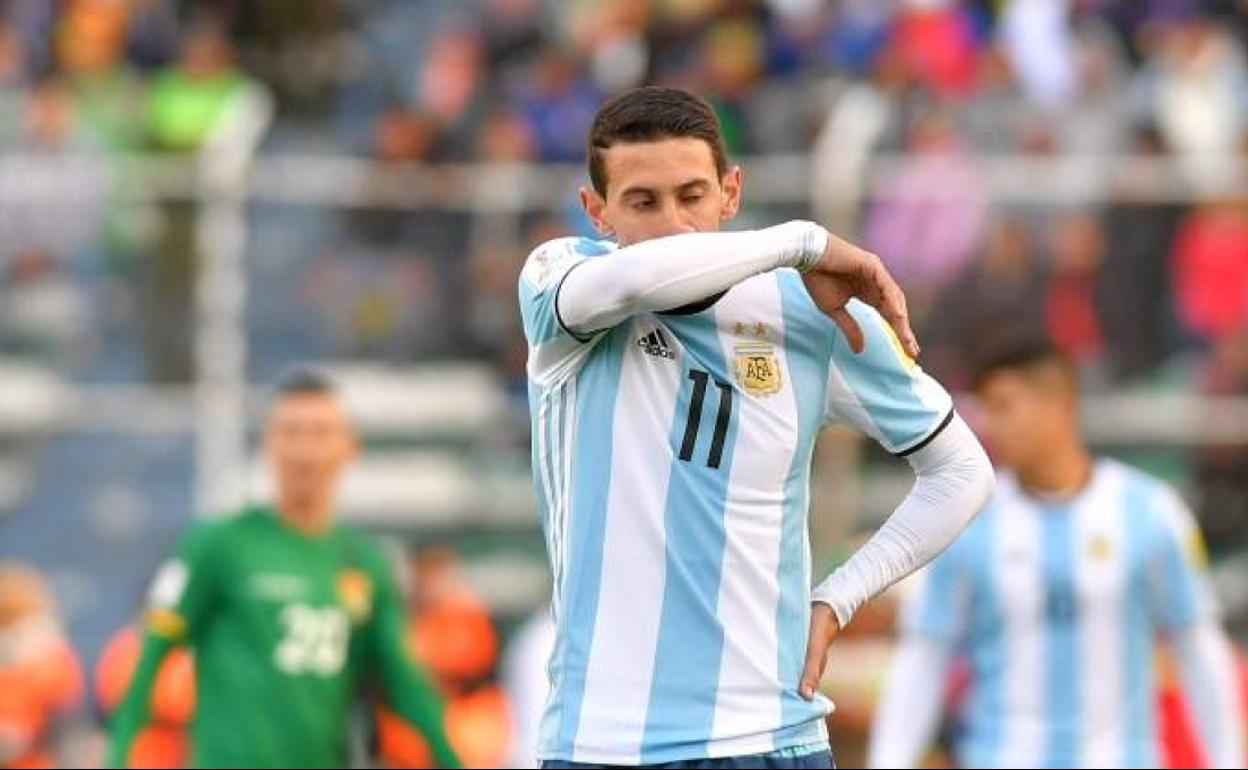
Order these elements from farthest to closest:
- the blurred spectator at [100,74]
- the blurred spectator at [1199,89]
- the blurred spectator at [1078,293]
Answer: the blurred spectator at [100,74] → the blurred spectator at [1199,89] → the blurred spectator at [1078,293]

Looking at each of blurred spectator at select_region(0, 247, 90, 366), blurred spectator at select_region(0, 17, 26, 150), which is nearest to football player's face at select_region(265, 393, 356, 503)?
blurred spectator at select_region(0, 247, 90, 366)

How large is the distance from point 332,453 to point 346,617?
20.6 inches

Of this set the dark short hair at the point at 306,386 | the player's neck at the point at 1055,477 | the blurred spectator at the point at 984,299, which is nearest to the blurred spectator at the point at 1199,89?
the blurred spectator at the point at 984,299

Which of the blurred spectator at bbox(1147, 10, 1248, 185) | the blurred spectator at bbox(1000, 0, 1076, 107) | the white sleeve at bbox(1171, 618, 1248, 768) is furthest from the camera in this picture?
the blurred spectator at bbox(1000, 0, 1076, 107)

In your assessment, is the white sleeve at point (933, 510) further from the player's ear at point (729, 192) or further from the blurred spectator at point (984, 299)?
the blurred spectator at point (984, 299)

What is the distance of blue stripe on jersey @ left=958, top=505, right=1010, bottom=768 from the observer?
24.8 feet

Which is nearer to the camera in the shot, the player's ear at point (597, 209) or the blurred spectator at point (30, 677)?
the player's ear at point (597, 209)

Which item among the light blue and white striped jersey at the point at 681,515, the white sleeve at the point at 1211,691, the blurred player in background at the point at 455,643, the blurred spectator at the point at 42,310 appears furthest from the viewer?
the blurred spectator at the point at 42,310

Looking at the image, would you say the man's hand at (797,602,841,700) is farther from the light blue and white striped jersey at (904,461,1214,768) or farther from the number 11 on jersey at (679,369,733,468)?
the light blue and white striped jersey at (904,461,1214,768)

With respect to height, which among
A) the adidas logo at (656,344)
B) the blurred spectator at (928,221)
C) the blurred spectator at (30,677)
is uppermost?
the blurred spectator at (928,221)

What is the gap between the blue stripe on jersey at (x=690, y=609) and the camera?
462cm

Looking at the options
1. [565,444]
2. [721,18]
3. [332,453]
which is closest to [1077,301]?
[721,18]

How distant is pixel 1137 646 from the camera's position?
7508mm

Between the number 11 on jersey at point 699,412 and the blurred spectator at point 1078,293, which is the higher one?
the blurred spectator at point 1078,293
